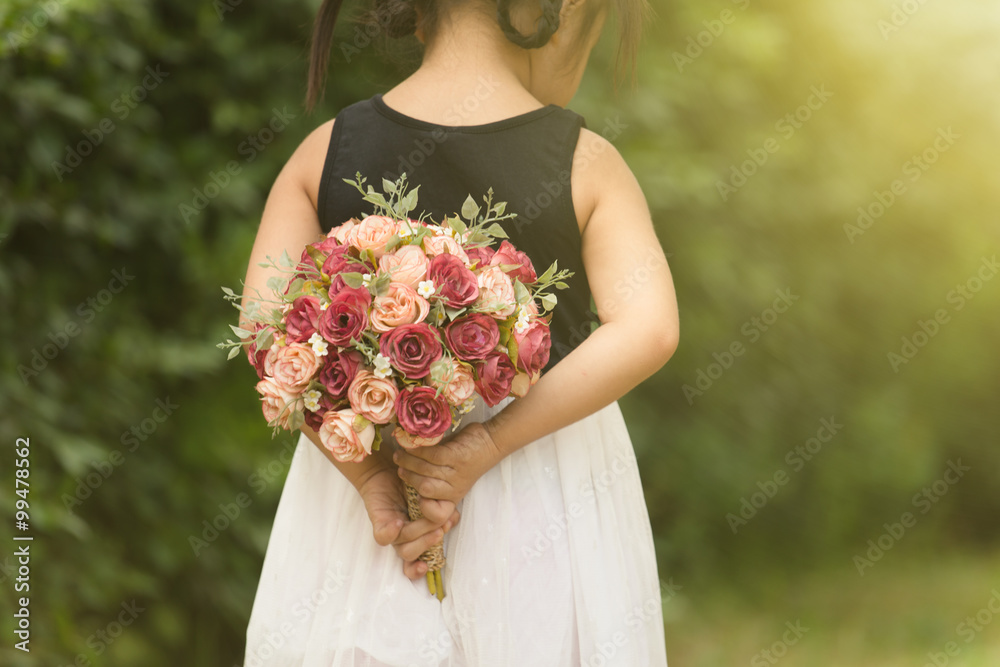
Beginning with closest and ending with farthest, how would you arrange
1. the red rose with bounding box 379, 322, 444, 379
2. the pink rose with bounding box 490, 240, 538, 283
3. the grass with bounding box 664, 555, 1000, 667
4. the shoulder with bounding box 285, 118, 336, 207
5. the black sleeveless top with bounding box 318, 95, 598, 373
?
1. the red rose with bounding box 379, 322, 444, 379
2. the pink rose with bounding box 490, 240, 538, 283
3. the black sleeveless top with bounding box 318, 95, 598, 373
4. the shoulder with bounding box 285, 118, 336, 207
5. the grass with bounding box 664, 555, 1000, 667

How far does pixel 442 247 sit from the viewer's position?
141cm

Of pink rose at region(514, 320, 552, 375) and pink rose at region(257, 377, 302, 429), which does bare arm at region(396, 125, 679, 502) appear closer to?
pink rose at region(514, 320, 552, 375)

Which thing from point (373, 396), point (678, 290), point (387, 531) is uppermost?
point (373, 396)

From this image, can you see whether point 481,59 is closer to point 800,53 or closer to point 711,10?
point 711,10

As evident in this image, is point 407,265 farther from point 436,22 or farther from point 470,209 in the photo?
point 436,22

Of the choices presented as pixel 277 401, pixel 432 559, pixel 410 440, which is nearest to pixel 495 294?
pixel 410 440

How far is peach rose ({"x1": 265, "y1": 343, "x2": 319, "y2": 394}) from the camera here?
53.4 inches

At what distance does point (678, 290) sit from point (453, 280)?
2.73 metres

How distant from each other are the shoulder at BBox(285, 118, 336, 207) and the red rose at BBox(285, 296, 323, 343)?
420mm

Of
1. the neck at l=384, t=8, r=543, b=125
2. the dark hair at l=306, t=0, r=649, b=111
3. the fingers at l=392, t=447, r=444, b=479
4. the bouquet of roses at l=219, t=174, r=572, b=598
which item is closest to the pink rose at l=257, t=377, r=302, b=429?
the bouquet of roses at l=219, t=174, r=572, b=598

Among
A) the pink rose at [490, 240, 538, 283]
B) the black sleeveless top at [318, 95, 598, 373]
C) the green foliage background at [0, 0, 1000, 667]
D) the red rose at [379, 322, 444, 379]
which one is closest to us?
the red rose at [379, 322, 444, 379]

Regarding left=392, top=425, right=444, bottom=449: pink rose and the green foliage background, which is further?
the green foliage background

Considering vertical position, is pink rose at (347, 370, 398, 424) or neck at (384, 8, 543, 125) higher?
neck at (384, 8, 543, 125)

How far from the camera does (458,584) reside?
1556 mm
